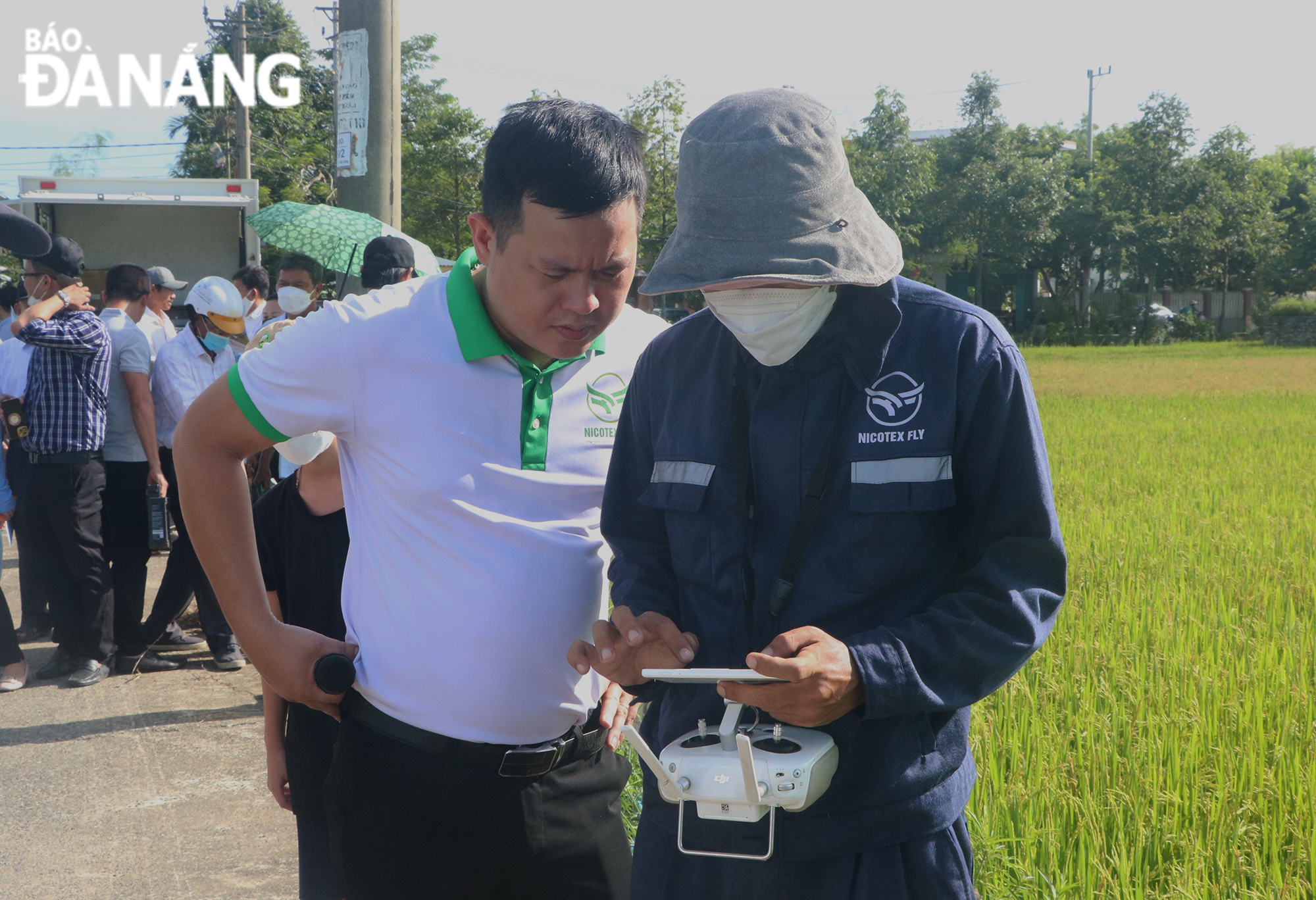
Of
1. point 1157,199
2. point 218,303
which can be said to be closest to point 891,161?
point 1157,199

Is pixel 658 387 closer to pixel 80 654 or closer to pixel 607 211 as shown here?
pixel 607 211

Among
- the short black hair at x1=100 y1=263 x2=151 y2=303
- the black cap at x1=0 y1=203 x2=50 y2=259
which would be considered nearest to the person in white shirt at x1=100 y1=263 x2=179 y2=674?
the short black hair at x1=100 y1=263 x2=151 y2=303

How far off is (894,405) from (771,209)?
0.95 ft

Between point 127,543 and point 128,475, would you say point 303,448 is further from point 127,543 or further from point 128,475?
point 128,475

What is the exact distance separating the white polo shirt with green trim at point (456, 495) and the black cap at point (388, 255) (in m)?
2.35

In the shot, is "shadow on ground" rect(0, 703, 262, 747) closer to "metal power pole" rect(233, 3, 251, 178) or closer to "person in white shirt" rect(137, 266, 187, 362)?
"person in white shirt" rect(137, 266, 187, 362)

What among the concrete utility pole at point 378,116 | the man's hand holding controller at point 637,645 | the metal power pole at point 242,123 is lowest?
the man's hand holding controller at point 637,645

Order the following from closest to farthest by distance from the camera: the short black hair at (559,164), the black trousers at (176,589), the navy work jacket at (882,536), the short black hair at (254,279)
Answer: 1. the navy work jacket at (882,536)
2. the short black hair at (559,164)
3. the black trousers at (176,589)
4. the short black hair at (254,279)

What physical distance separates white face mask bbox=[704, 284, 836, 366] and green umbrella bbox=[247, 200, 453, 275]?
136 inches

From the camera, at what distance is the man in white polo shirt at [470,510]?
1.81 metres

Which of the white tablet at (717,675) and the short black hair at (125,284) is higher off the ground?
the short black hair at (125,284)

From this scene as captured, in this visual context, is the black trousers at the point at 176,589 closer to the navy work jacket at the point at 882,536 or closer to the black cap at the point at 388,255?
the black cap at the point at 388,255

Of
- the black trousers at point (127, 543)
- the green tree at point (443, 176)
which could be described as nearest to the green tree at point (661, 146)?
the green tree at point (443, 176)

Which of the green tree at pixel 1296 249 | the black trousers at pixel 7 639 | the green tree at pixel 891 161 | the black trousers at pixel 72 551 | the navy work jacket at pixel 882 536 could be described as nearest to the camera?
the navy work jacket at pixel 882 536
